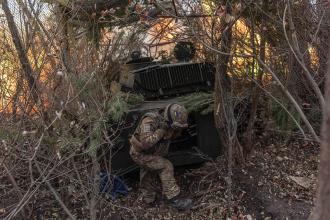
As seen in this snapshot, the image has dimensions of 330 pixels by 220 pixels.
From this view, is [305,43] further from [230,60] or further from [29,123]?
[29,123]

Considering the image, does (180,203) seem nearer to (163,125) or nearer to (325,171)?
(163,125)

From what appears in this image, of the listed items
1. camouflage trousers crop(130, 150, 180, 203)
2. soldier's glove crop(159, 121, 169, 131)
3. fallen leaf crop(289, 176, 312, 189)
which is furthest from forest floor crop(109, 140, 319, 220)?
soldier's glove crop(159, 121, 169, 131)

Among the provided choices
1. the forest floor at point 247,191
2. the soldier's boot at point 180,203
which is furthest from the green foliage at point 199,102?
the soldier's boot at point 180,203

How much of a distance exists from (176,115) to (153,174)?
0.98m

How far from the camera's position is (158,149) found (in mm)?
6035

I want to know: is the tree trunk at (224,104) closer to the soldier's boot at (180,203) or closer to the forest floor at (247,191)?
the forest floor at (247,191)

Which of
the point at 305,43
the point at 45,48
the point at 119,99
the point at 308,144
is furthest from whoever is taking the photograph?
the point at 308,144

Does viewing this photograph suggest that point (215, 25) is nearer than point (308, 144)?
Yes

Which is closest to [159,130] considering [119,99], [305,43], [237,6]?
[119,99]

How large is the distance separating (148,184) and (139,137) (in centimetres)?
74

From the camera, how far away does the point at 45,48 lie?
4.48m

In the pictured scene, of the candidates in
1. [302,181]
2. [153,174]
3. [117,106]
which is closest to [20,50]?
[117,106]

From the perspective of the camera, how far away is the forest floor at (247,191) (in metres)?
5.88

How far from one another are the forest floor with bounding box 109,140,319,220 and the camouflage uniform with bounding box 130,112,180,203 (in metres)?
0.20
